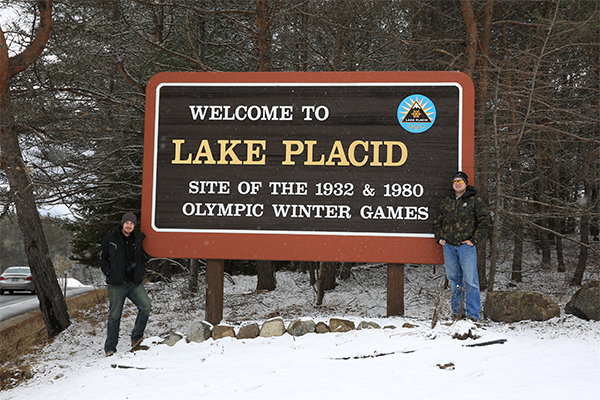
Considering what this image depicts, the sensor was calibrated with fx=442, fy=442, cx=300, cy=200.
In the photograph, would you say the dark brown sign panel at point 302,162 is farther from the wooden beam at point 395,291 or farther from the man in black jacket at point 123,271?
the man in black jacket at point 123,271

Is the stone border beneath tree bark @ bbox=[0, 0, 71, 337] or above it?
beneath

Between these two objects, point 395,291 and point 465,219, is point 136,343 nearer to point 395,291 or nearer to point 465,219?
point 395,291

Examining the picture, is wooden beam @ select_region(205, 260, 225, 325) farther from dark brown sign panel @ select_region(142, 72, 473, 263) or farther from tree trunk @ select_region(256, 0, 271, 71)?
tree trunk @ select_region(256, 0, 271, 71)

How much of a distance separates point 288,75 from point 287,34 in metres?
4.78

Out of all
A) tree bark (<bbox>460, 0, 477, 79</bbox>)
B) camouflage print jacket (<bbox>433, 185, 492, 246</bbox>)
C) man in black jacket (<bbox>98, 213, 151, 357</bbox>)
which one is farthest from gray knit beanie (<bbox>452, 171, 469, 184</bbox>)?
man in black jacket (<bbox>98, 213, 151, 357</bbox>)

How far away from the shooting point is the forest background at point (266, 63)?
7445mm

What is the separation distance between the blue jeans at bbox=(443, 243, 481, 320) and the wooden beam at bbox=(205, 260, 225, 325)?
9.51 feet

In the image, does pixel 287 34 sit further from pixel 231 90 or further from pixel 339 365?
pixel 339 365

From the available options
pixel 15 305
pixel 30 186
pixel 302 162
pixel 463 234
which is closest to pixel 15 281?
pixel 15 305

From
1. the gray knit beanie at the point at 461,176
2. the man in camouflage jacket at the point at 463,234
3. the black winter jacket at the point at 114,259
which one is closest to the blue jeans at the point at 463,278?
the man in camouflage jacket at the point at 463,234

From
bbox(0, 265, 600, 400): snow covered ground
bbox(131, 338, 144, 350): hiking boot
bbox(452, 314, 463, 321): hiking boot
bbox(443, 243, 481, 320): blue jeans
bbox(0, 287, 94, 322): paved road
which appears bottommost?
bbox(0, 287, 94, 322): paved road

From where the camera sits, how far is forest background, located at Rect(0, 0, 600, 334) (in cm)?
745

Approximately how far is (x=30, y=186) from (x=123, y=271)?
10.4 feet

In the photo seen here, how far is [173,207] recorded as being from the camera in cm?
583
